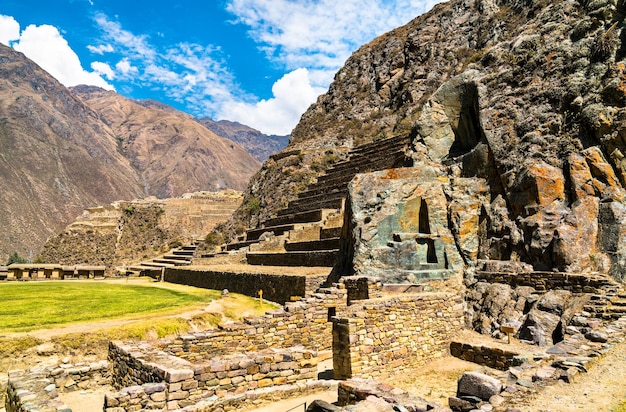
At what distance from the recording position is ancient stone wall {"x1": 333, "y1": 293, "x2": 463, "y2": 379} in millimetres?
8219

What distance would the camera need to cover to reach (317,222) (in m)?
24.2

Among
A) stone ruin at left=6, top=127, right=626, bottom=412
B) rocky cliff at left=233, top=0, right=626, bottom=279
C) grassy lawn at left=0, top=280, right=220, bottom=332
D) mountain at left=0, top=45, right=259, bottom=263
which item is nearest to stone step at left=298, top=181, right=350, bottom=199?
rocky cliff at left=233, top=0, right=626, bottom=279

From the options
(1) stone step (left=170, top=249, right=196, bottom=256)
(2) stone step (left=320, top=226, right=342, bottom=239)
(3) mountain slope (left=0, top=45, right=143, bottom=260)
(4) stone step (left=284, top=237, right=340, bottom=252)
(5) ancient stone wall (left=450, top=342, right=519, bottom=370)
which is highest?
(3) mountain slope (left=0, top=45, right=143, bottom=260)

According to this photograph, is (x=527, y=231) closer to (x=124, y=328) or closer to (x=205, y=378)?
(x=205, y=378)

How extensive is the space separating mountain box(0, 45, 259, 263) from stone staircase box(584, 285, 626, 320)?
7771 cm

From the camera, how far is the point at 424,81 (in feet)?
139

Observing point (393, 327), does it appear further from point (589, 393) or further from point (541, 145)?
point (541, 145)

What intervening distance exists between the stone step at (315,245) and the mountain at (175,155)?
12434cm

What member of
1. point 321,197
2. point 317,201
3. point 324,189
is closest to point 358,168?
point 324,189

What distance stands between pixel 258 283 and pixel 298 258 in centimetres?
266

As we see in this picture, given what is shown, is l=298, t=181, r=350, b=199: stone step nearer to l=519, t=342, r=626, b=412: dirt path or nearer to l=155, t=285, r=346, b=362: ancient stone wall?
l=155, t=285, r=346, b=362: ancient stone wall

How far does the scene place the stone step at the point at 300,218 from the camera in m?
25.1

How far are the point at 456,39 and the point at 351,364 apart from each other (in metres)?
42.5

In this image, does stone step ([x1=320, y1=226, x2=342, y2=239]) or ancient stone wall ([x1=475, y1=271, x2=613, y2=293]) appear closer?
ancient stone wall ([x1=475, y1=271, x2=613, y2=293])
